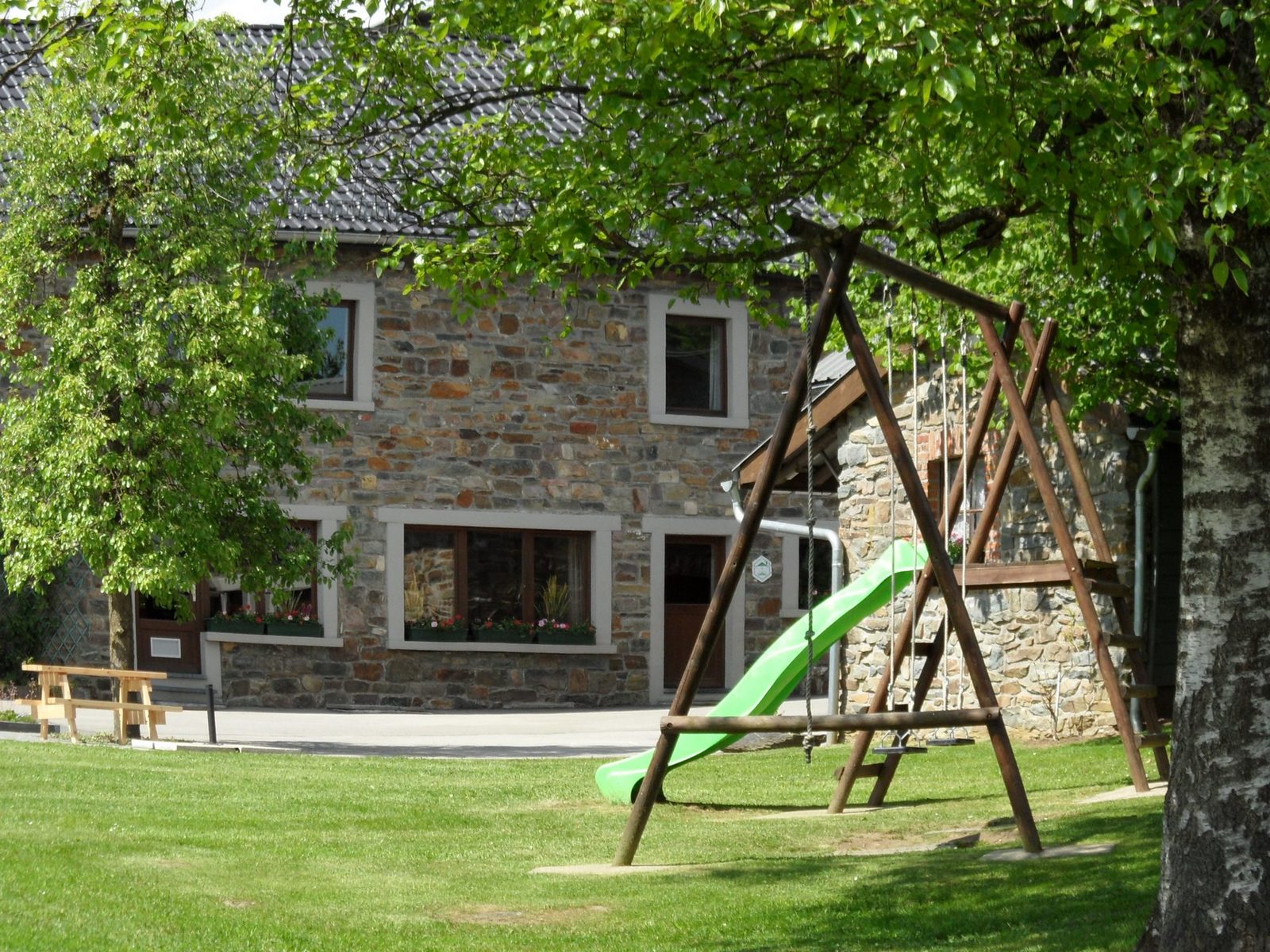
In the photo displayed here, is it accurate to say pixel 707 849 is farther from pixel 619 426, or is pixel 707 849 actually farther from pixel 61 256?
pixel 619 426

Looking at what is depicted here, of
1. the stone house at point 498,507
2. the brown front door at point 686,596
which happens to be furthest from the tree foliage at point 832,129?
the brown front door at point 686,596

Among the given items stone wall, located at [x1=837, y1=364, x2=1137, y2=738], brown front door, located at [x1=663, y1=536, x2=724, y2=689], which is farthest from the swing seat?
brown front door, located at [x1=663, y1=536, x2=724, y2=689]

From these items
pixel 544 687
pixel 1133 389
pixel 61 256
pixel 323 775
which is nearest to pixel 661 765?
pixel 323 775

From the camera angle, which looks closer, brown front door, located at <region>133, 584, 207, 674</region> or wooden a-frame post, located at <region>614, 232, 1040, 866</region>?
wooden a-frame post, located at <region>614, 232, 1040, 866</region>

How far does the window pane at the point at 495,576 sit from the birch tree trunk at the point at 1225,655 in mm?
16954

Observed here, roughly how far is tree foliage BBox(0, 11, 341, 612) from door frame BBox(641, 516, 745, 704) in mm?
6883

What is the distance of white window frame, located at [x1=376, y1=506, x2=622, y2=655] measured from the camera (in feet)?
69.9

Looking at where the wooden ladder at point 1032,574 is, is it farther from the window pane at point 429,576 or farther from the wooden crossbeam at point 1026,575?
the window pane at point 429,576

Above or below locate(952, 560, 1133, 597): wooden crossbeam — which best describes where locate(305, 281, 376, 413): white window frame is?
above

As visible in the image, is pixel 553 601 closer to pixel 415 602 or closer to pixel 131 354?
pixel 415 602

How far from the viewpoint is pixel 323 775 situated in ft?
41.8

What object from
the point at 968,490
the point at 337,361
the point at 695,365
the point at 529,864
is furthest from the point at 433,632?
the point at 529,864

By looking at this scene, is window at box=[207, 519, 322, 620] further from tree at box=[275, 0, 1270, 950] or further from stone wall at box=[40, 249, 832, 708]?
tree at box=[275, 0, 1270, 950]

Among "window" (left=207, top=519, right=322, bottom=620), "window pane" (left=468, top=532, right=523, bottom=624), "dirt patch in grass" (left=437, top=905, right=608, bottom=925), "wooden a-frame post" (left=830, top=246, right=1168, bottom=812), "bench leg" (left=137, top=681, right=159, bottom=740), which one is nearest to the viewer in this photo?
"dirt patch in grass" (left=437, top=905, right=608, bottom=925)
